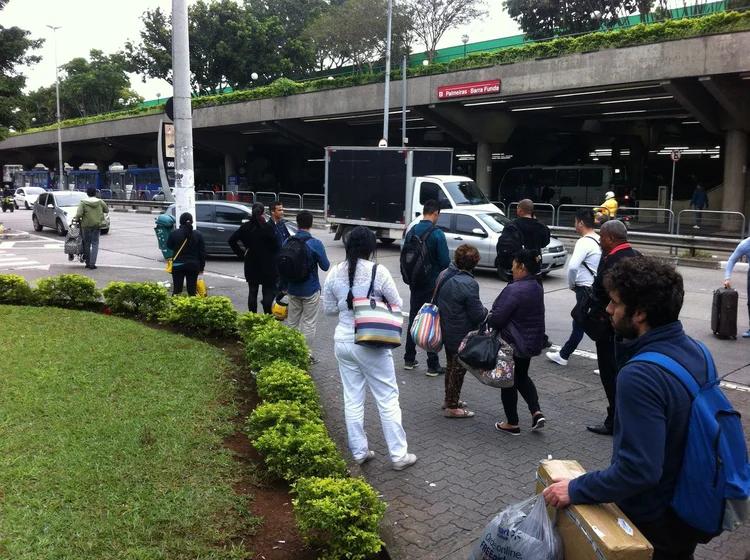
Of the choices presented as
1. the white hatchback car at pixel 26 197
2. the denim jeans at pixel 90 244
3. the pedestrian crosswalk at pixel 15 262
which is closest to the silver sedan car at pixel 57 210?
the pedestrian crosswalk at pixel 15 262

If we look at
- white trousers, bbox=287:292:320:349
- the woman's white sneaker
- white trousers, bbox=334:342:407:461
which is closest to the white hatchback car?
white trousers, bbox=287:292:320:349

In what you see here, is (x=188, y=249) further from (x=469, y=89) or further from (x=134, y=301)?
(x=469, y=89)

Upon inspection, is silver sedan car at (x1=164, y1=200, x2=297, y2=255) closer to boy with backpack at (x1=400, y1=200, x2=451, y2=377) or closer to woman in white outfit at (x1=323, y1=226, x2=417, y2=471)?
boy with backpack at (x1=400, y1=200, x2=451, y2=377)

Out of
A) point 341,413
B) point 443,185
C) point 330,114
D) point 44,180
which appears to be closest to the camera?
point 341,413

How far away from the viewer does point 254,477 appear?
4.39 metres

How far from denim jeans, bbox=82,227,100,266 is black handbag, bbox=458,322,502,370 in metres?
12.4

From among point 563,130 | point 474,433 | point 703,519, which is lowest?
point 474,433

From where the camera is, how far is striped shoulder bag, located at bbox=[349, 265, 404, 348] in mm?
4562

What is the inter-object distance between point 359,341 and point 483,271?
1154 centimetres

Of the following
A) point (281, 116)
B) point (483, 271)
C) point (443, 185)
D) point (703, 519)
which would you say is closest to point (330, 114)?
point (281, 116)

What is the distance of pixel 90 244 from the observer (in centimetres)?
1545

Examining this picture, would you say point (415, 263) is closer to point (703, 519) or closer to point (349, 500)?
point (349, 500)

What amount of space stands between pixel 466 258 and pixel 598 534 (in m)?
3.68

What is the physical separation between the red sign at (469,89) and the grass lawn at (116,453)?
21.2 m
